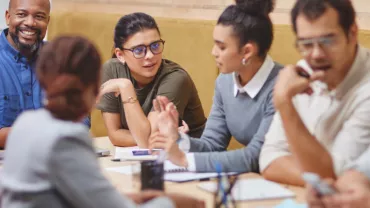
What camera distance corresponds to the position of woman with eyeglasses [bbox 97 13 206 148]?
9.69ft

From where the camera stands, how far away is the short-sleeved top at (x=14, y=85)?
10.4 feet

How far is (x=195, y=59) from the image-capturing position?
3459 millimetres

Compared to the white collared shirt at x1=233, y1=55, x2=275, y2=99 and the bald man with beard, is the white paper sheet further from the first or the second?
the bald man with beard

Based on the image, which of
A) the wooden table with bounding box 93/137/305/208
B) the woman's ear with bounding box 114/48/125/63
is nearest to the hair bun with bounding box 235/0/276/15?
the wooden table with bounding box 93/137/305/208

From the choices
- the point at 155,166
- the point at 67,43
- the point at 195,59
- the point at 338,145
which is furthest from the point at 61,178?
the point at 195,59

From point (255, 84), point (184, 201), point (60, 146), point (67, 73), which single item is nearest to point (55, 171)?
point (60, 146)

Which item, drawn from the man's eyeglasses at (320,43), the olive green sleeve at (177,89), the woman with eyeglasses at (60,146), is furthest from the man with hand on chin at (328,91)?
the olive green sleeve at (177,89)

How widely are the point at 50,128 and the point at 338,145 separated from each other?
963mm

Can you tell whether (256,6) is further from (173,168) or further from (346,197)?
(346,197)

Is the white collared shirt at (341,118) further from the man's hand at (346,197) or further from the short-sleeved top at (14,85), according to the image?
the short-sleeved top at (14,85)

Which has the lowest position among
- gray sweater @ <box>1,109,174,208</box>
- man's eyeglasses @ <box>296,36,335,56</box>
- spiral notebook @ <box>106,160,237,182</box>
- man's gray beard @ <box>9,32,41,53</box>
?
spiral notebook @ <box>106,160,237,182</box>

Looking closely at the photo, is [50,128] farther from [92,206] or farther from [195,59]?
[195,59]

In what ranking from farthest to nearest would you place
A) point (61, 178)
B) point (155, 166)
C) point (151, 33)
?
point (151, 33), point (155, 166), point (61, 178)

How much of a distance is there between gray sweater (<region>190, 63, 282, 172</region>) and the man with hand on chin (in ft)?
0.80
